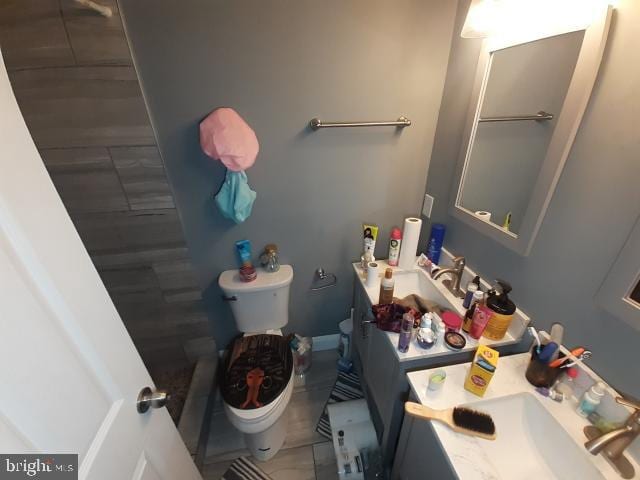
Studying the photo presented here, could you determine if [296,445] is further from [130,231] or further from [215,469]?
[130,231]

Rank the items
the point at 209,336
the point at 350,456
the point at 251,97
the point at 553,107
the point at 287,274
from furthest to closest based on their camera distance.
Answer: the point at 209,336
the point at 287,274
the point at 350,456
the point at 251,97
the point at 553,107

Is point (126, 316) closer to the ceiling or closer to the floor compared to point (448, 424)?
closer to the floor

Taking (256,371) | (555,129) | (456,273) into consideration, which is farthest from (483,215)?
(256,371)

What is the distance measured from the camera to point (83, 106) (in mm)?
1101

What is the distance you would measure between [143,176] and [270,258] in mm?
706

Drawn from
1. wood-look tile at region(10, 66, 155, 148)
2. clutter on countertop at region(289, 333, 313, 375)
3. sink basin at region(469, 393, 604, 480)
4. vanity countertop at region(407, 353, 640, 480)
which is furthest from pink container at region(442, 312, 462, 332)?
wood-look tile at region(10, 66, 155, 148)

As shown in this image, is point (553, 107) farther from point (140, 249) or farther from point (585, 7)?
point (140, 249)

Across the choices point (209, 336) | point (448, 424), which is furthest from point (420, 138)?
point (209, 336)

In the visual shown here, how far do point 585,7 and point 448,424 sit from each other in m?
1.16

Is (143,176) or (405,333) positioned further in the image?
(143,176)

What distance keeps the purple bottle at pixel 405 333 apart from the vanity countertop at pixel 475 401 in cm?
10

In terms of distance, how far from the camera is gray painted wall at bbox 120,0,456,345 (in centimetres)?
107

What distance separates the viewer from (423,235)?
1.55m

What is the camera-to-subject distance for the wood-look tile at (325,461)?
1.34 metres
